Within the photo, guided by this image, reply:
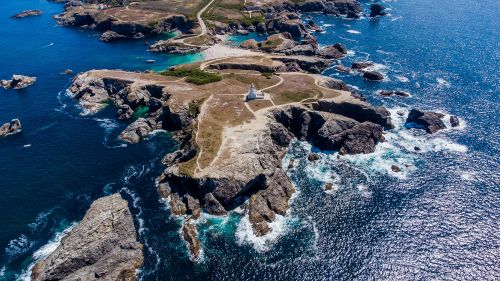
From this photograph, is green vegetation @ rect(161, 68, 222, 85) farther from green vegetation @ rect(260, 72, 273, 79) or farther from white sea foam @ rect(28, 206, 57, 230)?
white sea foam @ rect(28, 206, 57, 230)

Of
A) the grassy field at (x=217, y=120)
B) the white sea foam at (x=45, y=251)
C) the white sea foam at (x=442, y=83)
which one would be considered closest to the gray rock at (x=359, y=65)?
the white sea foam at (x=442, y=83)

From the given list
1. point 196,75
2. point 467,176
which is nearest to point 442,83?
point 467,176

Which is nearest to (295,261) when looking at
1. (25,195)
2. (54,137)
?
(25,195)

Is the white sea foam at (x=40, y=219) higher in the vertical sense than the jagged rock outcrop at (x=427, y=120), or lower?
lower

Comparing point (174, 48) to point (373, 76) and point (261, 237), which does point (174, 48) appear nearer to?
point (373, 76)

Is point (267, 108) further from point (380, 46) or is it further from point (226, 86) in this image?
point (380, 46)

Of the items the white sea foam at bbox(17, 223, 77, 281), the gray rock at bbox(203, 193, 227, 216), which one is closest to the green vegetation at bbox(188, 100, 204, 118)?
the gray rock at bbox(203, 193, 227, 216)

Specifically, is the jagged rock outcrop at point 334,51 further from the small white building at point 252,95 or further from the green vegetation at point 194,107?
the green vegetation at point 194,107
